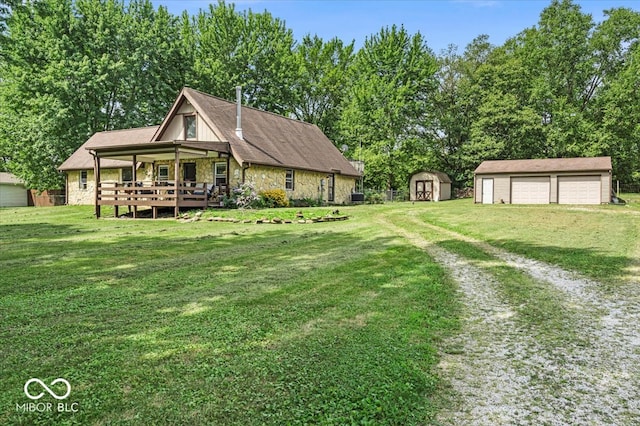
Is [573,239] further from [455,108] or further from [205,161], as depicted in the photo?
[455,108]

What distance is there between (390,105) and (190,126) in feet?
67.7

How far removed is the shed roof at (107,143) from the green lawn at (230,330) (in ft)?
64.1

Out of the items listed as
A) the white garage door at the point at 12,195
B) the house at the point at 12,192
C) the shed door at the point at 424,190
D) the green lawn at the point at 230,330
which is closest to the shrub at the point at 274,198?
the green lawn at the point at 230,330

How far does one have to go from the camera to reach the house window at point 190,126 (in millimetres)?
23156

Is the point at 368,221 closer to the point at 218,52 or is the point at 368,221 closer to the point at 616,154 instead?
the point at 218,52

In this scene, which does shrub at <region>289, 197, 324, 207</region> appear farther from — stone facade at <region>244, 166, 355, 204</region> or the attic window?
the attic window


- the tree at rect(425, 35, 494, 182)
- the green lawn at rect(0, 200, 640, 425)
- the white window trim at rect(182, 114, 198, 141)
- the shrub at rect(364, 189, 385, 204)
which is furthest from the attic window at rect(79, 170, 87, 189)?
the tree at rect(425, 35, 494, 182)

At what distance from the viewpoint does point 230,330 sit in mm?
3982

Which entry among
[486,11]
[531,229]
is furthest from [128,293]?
[486,11]

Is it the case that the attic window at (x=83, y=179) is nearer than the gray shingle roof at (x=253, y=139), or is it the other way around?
the gray shingle roof at (x=253, y=139)

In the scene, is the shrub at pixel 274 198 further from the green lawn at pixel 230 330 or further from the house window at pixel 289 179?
the green lawn at pixel 230 330

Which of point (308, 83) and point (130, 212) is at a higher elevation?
point (308, 83)

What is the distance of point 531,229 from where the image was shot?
42.4 ft

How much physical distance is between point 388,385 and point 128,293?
370 cm
